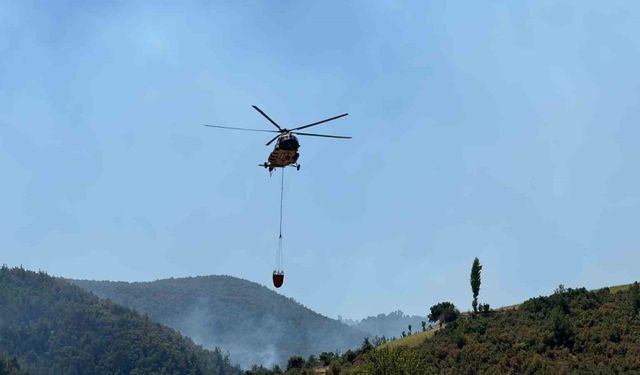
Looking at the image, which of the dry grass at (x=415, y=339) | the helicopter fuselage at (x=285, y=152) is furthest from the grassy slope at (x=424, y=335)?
the helicopter fuselage at (x=285, y=152)

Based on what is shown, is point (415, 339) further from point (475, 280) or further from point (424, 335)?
point (475, 280)

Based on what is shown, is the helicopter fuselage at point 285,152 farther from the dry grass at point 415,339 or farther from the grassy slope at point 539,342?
the dry grass at point 415,339

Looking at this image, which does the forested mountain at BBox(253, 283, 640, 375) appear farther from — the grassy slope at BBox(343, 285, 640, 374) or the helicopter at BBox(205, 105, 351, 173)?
the helicopter at BBox(205, 105, 351, 173)

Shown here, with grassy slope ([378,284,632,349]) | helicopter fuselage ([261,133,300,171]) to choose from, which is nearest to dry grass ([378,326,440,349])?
grassy slope ([378,284,632,349])

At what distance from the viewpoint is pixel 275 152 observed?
46344 mm

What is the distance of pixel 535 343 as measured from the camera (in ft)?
263

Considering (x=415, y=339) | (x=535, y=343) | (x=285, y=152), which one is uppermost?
(x=285, y=152)

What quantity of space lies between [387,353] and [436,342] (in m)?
25.3

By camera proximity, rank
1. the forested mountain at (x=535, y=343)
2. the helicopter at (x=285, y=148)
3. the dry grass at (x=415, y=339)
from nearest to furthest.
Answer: the helicopter at (x=285, y=148), the forested mountain at (x=535, y=343), the dry grass at (x=415, y=339)

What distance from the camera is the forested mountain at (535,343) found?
2776 inches

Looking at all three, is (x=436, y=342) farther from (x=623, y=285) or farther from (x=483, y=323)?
(x=623, y=285)

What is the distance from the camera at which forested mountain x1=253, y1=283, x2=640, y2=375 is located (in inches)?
2776

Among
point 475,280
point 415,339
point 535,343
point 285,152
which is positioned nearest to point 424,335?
point 415,339

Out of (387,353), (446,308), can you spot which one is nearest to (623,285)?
(446,308)
